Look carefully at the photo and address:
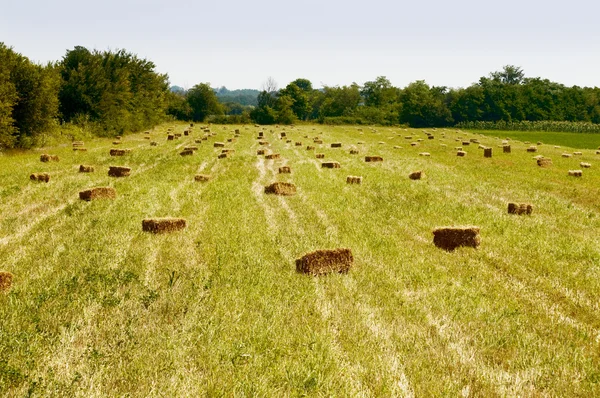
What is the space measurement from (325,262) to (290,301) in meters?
1.43

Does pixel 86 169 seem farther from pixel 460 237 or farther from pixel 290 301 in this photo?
pixel 460 237

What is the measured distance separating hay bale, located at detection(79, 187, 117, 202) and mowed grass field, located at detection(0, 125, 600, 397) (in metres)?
0.52

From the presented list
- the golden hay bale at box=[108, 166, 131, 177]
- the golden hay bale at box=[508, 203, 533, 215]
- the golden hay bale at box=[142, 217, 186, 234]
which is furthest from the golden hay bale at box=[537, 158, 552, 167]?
the golden hay bale at box=[142, 217, 186, 234]

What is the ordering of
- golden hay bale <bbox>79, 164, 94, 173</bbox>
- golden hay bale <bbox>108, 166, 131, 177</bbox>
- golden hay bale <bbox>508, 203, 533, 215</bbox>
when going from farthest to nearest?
golden hay bale <bbox>79, 164, 94, 173</bbox> < golden hay bale <bbox>108, 166, 131, 177</bbox> < golden hay bale <bbox>508, 203, 533, 215</bbox>

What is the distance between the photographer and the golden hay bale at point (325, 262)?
25.7ft

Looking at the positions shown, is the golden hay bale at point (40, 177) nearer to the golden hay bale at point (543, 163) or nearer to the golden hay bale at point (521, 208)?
the golden hay bale at point (521, 208)

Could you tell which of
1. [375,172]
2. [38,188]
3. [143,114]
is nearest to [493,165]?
[375,172]

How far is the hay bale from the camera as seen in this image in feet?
44.9

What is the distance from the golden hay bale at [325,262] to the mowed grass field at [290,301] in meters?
0.18

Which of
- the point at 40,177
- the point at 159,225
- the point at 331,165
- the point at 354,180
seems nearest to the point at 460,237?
the point at 159,225

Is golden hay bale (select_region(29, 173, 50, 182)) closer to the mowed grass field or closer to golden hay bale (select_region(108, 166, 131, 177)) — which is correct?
golden hay bale (select_region(108, 166, 131, 177))

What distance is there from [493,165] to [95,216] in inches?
824

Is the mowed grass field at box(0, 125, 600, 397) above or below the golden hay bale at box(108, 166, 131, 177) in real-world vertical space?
below

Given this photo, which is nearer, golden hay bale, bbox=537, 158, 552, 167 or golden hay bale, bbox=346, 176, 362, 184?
golden hay bale, bbox=346, 176, 362, 184
